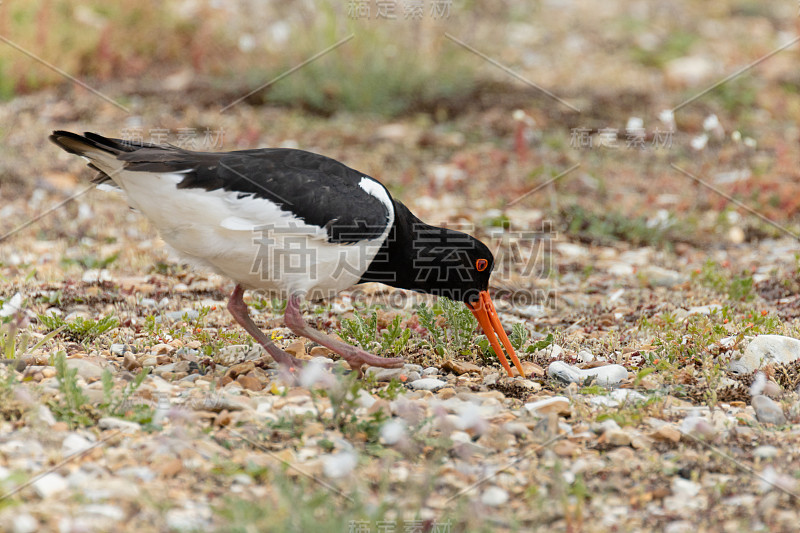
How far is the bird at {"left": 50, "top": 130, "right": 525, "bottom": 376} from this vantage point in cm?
437

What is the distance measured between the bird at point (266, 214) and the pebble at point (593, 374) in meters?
0.19

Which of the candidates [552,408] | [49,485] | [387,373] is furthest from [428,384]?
[49,485]

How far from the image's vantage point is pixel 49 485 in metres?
3.10

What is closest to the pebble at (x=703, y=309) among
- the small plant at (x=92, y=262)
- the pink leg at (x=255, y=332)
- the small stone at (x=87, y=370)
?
the pink leg at (x=255, y=332)

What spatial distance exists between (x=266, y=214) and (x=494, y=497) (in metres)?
1.89

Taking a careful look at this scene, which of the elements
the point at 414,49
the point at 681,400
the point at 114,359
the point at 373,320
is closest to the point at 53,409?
the point at 114,359

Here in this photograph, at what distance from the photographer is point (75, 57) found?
9891mm

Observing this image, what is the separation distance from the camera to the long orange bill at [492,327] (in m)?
4.52

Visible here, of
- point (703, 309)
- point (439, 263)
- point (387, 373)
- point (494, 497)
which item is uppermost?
point (439, 263)

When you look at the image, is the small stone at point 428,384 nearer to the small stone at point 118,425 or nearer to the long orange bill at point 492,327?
the long orange bill at point 492,327

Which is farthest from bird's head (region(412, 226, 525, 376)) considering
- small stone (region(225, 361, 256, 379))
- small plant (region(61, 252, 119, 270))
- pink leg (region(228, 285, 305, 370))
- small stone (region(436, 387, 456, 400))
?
small plant (region(61, 252, 119, 270))

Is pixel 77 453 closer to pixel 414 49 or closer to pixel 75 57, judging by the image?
pixel 414 49

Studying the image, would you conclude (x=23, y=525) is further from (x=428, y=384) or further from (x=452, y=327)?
(x=452, y=327)

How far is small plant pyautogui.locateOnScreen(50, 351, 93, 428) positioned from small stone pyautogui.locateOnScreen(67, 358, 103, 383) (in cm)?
41
